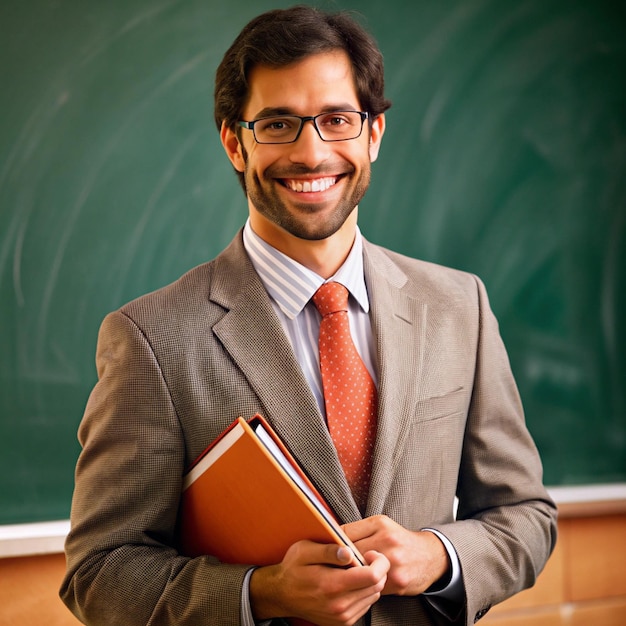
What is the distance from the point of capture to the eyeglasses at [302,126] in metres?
1.54

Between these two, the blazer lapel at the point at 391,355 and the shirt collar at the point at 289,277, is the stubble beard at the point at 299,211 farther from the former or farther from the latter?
the blazer lapel at the point at 391,355

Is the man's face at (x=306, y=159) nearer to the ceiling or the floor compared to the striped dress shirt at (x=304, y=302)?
nearer to the ceiling

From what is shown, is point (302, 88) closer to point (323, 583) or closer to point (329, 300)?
point (329, 300)

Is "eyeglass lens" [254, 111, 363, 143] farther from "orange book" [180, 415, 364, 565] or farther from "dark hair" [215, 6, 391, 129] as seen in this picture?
"orange book" [180, 415, 364, 565]

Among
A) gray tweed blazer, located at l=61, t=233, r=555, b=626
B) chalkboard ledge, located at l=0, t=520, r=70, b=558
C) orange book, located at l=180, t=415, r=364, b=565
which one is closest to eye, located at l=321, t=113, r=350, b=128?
gray tweed blazer, located at l=61, t=233, r=555, b=626

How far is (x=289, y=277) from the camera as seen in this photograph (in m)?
1.60

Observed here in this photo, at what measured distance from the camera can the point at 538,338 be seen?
2684mm

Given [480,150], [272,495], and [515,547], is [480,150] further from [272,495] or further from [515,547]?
[272,495]

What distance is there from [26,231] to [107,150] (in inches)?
12.0

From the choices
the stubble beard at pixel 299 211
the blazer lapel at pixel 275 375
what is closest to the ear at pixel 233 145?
the stubble beard at pixel 299 211

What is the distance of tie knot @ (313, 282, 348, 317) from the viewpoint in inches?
62.7

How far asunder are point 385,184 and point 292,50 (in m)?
1.00

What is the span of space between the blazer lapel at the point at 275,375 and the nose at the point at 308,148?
9.6 inches

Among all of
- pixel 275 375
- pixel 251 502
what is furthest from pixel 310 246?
pixel 251 502
